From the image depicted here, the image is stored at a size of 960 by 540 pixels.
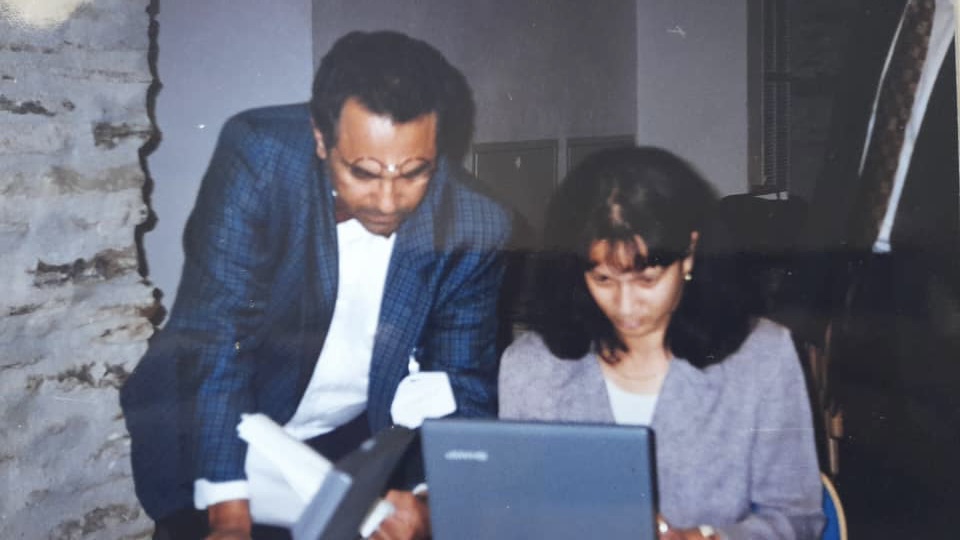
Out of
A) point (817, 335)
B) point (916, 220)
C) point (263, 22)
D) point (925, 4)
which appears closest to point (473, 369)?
point (817, 335)

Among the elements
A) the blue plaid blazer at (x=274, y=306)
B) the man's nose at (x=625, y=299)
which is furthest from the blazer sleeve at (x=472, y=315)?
the man's nose at (x=625, y=299)

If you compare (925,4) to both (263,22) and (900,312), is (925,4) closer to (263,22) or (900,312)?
(900,312)

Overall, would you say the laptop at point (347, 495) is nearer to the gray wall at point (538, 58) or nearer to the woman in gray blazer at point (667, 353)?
the woman in gray blazer at point (667, 353)

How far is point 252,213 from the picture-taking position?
1864mm

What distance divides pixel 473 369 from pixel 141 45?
3.18ft

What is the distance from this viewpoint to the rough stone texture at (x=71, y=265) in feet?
6.00

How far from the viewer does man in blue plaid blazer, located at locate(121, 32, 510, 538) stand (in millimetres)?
1864

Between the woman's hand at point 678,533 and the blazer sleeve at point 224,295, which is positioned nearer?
the woman's hand at point 678,533

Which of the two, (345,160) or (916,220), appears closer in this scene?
(345,160)

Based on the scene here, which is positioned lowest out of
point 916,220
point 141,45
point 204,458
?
point 204,458

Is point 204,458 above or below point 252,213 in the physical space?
below

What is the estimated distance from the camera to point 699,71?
203 centimetres

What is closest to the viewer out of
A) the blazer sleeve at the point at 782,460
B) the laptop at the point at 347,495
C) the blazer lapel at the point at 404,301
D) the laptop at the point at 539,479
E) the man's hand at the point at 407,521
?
the laptop at the point at 347,495

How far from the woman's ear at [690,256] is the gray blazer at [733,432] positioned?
0.61ft
